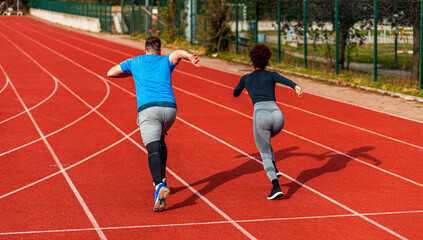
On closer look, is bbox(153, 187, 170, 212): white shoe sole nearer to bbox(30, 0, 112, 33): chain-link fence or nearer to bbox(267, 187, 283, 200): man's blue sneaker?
bbox(267, 187, 283, 200): man's blue sneaker

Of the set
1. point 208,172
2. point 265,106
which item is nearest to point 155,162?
point 265,106

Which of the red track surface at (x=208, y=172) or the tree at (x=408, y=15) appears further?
the tree at (x=408, y=15)

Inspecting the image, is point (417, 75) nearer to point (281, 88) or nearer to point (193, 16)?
point (281, 88)

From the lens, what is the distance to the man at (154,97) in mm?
7324

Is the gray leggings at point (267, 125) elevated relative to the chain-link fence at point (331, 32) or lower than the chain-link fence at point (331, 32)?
lower

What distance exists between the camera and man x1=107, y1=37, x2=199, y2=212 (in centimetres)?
732

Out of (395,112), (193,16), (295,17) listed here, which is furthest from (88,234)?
(193,16)

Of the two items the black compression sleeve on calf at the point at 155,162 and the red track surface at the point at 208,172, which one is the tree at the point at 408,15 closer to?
the red track surface at the point at 208,172

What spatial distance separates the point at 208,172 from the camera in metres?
9.39

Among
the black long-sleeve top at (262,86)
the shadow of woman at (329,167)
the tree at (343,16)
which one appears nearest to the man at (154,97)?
the black long-sleeve top at (262,86)

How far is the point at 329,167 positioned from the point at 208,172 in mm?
1689

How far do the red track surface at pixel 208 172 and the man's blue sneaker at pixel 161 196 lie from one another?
0.08m

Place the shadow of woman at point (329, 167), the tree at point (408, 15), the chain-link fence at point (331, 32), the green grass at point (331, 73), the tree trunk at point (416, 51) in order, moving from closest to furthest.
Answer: the shadow of woman at point (329, 167) < the tree at point (408, 15) < the tree trunk at point (416, 51) < the green grass at point (331, 73) < the chain-link fence at point (331, 32)

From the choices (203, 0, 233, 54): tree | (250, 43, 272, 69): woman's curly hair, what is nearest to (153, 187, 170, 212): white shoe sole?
(250, 43, 272, 69): woman's curly hair
